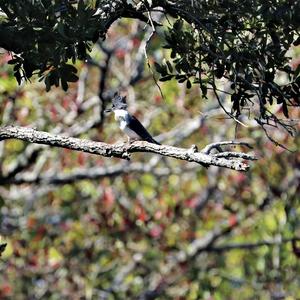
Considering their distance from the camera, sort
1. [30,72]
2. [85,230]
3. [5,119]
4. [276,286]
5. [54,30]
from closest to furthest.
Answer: [54,30]
[30,72]
[5,119]
[276,286]
[85,230]

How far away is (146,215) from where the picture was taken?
10539mm

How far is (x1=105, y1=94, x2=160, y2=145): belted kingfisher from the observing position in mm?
5793

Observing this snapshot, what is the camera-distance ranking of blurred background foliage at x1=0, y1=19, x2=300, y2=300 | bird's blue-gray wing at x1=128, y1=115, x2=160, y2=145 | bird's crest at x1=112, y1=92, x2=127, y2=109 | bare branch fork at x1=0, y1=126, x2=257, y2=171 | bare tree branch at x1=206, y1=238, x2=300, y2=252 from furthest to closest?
blurred background foliage at x1=0, y1=19, x2=300, y2=300, bare tree branch at x1=206, y1=238, x2=300, y2=252, bird's crest at x1=112, y1=92, x2=127, y2=109, bird's blue-gray wing at x1=128, y1=115, x2=160, y2=145, bare branch fork at x1=0, y1=126, x2=257, y2=171

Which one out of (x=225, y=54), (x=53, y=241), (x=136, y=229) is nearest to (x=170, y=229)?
(x=136, y=229)

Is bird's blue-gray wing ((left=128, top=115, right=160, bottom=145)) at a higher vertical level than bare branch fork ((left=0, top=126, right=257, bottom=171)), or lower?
higher

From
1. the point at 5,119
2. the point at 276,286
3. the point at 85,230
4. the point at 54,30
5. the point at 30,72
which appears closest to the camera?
the point at 54,30

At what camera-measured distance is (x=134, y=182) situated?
10867mm

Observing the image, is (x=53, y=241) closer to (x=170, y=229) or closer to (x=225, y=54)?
(x=170, y=229)

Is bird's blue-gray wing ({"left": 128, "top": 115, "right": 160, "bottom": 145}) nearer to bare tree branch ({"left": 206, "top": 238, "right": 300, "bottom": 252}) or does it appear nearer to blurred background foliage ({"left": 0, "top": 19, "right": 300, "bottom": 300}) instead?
blurred background foliage ({"left": 0, "top": 19, "right": 300, "bottom": 300})

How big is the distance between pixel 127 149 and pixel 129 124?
5.70ft

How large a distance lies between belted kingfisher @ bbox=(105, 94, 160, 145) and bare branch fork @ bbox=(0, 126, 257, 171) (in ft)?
3.94

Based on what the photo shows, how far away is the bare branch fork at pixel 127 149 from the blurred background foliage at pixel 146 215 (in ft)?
16.1

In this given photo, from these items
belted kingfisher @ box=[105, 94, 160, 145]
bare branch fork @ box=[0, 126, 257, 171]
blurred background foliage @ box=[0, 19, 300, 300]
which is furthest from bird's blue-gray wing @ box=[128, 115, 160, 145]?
blurred background foliage @ box=[0, 19, 300, 300]

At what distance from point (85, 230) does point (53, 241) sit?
38 centimetres
